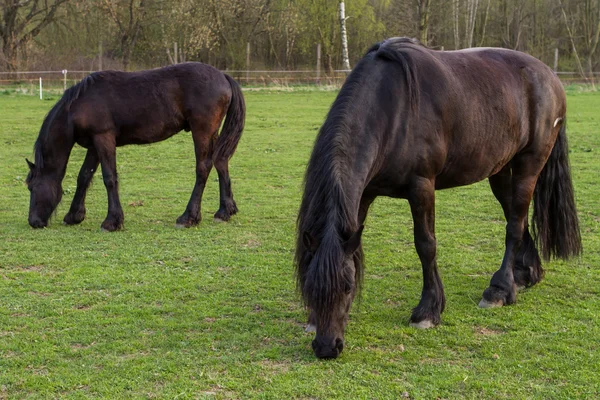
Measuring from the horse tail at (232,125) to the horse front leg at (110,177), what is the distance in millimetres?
1193

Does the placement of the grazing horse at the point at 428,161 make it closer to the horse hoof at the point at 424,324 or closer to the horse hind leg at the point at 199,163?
the horse hoof at the point at 424,324

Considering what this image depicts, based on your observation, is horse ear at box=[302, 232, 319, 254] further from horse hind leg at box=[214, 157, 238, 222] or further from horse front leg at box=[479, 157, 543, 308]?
horse hind leg at box=[214, 157, 238, 222]

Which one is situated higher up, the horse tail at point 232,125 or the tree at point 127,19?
the tree at point 127,19

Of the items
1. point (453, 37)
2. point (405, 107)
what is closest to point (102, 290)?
point (405, 107)

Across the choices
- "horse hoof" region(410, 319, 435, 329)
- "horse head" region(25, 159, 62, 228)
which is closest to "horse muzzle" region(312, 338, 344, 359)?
"horse hoof" region(410, 319, 435, 329)

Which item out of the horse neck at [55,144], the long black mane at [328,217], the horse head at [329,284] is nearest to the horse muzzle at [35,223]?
the horse neck at [55,144]

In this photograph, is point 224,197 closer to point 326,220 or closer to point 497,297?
point 497,297

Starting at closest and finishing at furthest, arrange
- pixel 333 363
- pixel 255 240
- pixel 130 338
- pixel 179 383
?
pixel 179 383 < pixel 333 363 < pixel 130 338 < pixel 255 240

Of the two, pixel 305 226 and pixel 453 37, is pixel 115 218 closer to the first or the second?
pixel 305 226

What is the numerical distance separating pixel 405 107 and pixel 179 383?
225 cm

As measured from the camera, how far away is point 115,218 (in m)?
7.51

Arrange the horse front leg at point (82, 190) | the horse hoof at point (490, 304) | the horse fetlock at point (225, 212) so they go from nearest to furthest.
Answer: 1. the horse hoof at point (490, 304)
2. the horse front leg at point (82, 190)
3. the horse fetlock at point (225, 212)

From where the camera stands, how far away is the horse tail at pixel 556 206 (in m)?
5.61

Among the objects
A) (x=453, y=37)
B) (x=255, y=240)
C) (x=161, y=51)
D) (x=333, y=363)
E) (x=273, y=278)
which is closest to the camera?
(x=333, y=363)
